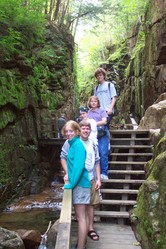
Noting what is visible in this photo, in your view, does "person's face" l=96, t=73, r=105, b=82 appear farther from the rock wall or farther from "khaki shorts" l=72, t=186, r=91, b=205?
the rock wall

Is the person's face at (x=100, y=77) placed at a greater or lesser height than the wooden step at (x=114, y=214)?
greater

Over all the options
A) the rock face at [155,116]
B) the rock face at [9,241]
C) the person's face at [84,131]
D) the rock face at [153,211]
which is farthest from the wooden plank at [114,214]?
the rock face at [155,116]

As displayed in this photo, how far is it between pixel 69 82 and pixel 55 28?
3780 mm

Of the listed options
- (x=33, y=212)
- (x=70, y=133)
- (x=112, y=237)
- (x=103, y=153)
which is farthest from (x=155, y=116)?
(x=70, y=133)

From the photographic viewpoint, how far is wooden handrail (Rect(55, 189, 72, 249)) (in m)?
3.23

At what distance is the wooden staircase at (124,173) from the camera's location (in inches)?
228

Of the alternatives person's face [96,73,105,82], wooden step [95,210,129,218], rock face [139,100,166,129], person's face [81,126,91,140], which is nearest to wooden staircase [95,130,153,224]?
wooden step [95,210,129,218]

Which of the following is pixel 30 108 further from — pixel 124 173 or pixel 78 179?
pixel 78 179

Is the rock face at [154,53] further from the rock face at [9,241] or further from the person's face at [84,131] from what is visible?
the rock face at [9,241]

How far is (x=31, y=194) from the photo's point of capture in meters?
13.6

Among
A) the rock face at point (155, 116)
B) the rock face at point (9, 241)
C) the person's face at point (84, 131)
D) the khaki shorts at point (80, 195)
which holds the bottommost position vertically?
the rock face at point (9, 241)

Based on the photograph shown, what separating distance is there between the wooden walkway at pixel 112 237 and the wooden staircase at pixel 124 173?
28 centimetres

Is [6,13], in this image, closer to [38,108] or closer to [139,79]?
[38,108]

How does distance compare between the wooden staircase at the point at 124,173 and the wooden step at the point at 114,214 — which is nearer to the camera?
the wooden step at the point at 114,214
